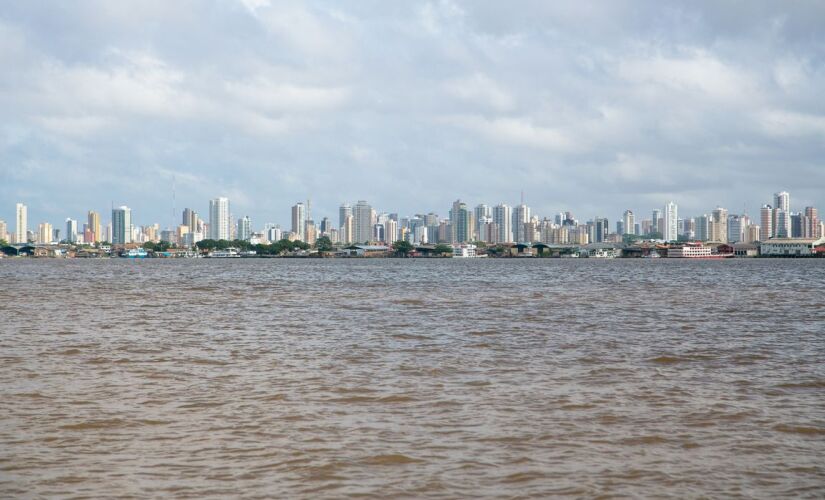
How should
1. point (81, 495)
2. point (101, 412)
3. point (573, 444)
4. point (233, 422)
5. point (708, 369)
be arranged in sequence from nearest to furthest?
point (81, 495) < point (573, 444) < point (233, 422) < point (101, 412) < point (708, 369)

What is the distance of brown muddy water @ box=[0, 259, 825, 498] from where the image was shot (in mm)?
8703

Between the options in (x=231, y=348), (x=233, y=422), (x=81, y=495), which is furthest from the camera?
(x=231, y=348)

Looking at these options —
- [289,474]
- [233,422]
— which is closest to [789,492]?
[289,474]

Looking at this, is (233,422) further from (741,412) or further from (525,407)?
(741,412)

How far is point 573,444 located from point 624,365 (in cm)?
726

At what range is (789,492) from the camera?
8.30 meters

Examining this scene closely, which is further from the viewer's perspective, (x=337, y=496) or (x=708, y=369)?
(x=708, y=369)

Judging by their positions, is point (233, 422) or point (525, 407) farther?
point (525, 407)

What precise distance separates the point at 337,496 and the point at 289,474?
0.89m

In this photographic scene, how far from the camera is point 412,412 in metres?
12.0

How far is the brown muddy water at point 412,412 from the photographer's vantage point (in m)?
8.70

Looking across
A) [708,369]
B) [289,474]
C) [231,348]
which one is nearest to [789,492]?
[289,474]

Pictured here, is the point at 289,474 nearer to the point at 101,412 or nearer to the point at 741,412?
the point at 101,412

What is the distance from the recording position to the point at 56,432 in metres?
10.8
